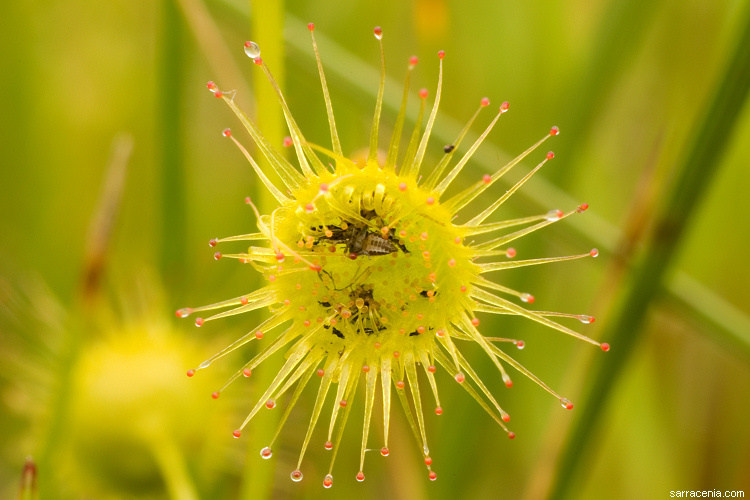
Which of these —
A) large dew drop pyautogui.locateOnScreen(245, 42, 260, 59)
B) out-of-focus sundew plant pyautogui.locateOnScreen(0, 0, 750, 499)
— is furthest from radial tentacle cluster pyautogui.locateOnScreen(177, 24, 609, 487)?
out-of-focus sundew plant pyautogui.locateOnScreen(0, 0, 750, 499)

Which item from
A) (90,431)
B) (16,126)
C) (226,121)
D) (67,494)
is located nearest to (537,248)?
(90,431)

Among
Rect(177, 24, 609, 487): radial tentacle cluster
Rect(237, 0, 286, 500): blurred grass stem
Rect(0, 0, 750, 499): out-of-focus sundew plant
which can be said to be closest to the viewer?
Rect(177, 24, 609, 487): radial tentacle cluster

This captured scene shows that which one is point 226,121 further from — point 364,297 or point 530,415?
point 364,297

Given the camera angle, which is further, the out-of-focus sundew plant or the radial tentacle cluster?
the out-of-focus sundew plant

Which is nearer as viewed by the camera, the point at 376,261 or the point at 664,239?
the point at 376,261

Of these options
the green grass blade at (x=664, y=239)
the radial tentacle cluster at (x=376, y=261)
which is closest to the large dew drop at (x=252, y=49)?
the radial tentacle cluster at (x=376, y=261)

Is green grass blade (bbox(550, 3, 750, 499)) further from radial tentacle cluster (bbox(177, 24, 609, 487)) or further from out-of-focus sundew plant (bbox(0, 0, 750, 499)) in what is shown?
radial tentacle cluster (bbox(177, 24, 609, 487))

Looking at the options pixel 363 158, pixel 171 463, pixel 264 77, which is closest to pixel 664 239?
pixel 363 158

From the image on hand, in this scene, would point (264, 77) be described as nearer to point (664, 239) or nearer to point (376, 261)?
point (376, 261)
